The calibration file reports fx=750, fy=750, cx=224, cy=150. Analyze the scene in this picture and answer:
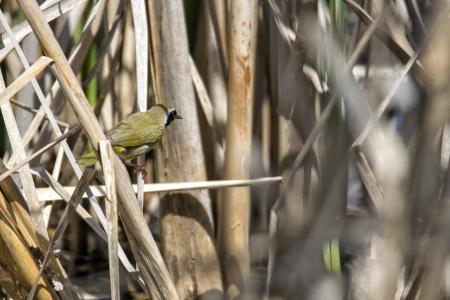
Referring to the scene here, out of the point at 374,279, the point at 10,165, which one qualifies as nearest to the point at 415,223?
the point at 374,279

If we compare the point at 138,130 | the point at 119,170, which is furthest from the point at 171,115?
the point at 119,170

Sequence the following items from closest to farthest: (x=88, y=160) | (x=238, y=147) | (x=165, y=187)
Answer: (x=165, y=187)
(x=88, y=160)
(x=238, y=147)

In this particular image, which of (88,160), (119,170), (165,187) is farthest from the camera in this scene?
(88,160)

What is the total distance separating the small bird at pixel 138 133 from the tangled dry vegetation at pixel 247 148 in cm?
8

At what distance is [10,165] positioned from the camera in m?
1.97

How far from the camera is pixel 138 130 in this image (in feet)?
7.37

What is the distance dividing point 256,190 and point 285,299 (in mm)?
523

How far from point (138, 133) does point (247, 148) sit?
0.34 meters

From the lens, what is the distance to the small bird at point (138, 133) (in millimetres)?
2209

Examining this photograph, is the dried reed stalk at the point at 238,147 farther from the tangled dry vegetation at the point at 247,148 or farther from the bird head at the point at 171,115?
the bird head at the point at 171,115

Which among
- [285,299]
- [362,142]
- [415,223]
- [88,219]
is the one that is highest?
[362,142]

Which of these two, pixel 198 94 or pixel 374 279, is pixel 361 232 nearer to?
pixel 374 279

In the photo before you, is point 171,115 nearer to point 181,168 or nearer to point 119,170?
point 181,168

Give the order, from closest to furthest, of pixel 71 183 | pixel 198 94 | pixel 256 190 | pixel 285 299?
pixel 285 299, pixel 198 94, pixel 256 190, pixel 71 183
